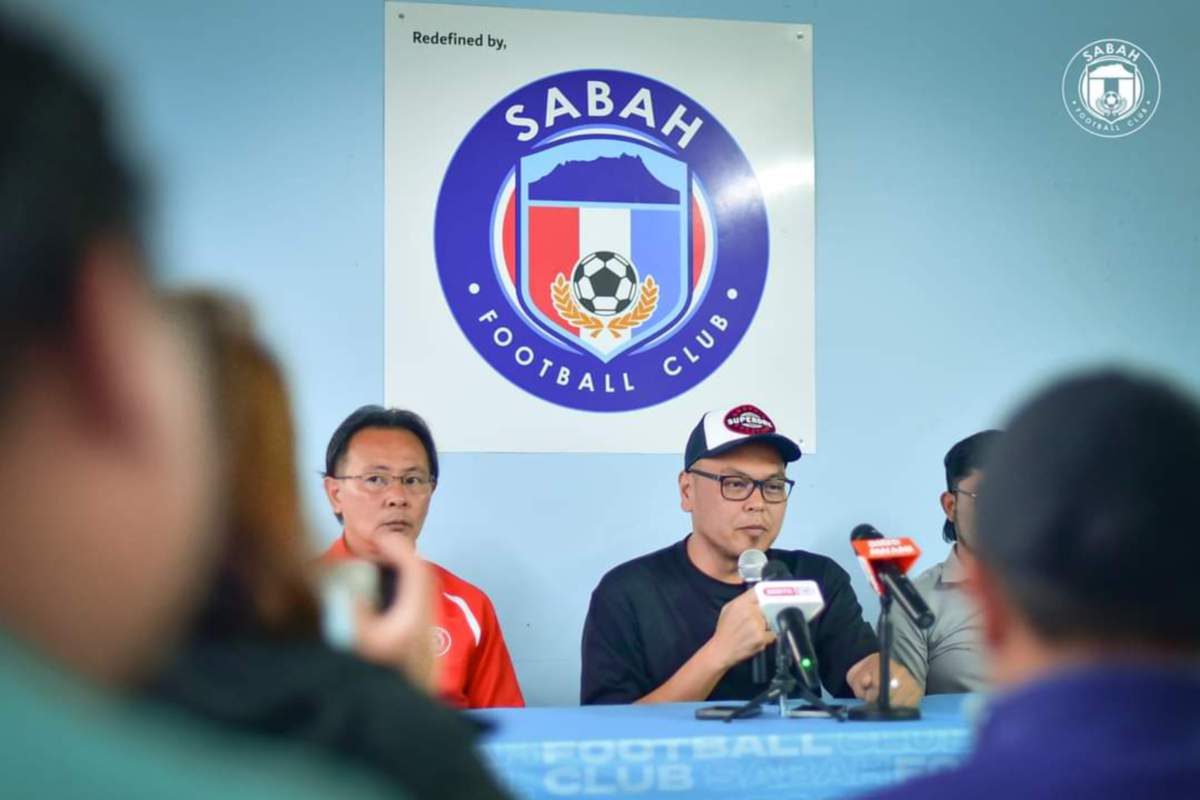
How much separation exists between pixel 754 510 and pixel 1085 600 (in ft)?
7.01

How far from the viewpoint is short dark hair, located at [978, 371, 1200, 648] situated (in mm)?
692

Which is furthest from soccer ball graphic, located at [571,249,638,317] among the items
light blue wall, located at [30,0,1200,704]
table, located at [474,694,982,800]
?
table, located at [474,694,982,800]

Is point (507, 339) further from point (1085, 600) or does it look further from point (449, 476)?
point (1085, 600)

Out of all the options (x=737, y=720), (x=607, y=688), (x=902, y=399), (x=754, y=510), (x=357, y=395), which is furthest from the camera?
(x=902, y=399)

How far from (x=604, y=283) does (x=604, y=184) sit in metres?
0.27

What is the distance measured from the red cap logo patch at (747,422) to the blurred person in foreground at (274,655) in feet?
7.60


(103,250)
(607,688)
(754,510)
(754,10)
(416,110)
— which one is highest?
(754,10)

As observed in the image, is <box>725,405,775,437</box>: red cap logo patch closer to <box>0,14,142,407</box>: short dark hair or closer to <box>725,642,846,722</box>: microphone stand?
<box>725,642,846,722</box>: microphone stand

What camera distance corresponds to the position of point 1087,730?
665 mm

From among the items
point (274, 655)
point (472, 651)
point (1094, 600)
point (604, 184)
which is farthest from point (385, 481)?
point (274, 655)

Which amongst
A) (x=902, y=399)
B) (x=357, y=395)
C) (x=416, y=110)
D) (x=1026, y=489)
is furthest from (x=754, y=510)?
(x=1026, y=489)

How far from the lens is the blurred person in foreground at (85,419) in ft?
0.79

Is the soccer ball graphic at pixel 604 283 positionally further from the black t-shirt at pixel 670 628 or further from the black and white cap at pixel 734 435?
the black t-shirt at pixel 670 628

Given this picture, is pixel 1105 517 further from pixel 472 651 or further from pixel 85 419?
pixel 472 651
